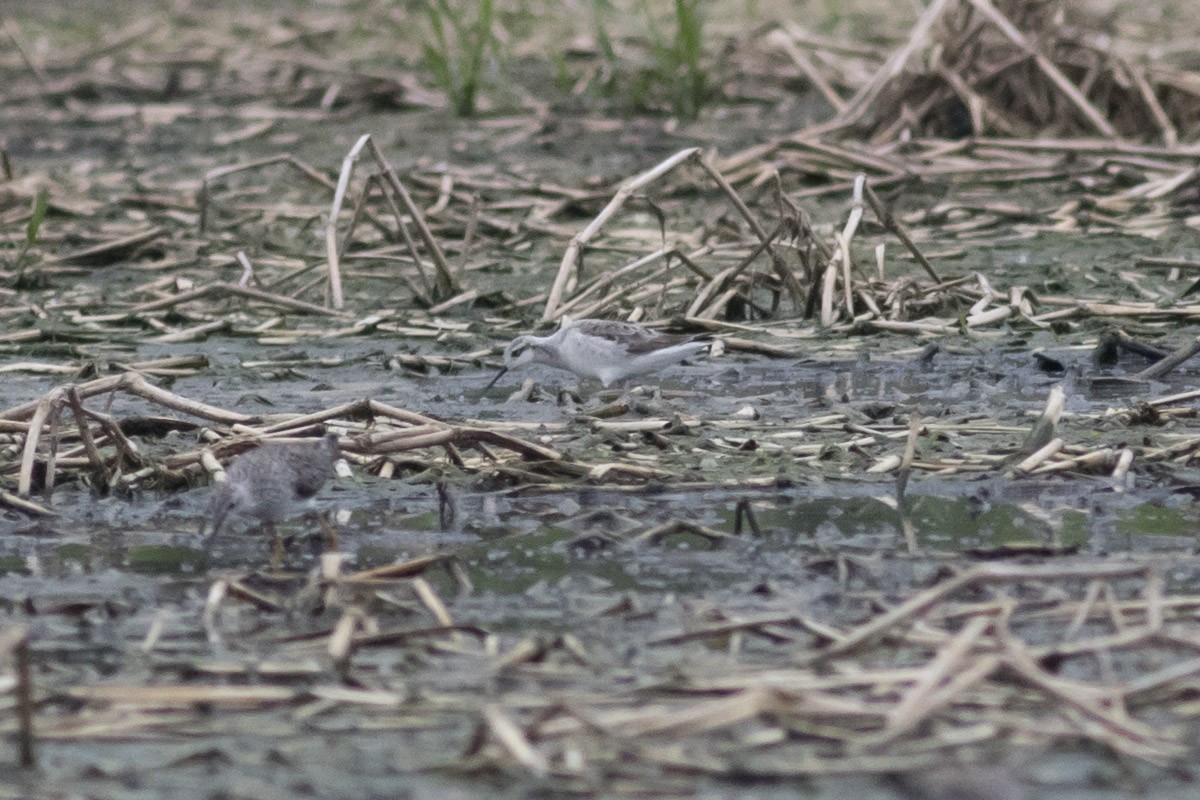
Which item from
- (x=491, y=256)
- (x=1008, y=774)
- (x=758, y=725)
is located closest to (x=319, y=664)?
(x=758, y=725)

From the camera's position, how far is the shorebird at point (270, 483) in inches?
209

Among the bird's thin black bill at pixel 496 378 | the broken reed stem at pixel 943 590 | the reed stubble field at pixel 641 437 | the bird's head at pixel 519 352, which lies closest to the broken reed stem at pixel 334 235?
the reed stubble field at pixel 641 437

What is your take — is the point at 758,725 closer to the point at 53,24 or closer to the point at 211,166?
the point at 211,166

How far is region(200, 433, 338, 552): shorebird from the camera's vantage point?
17.4 feet

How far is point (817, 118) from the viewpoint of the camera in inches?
541

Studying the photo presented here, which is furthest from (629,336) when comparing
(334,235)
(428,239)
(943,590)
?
(943,590)

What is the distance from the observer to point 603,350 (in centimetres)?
750

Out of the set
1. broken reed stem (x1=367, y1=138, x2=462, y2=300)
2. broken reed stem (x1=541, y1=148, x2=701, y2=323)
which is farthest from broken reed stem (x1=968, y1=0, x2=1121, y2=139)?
broken reed stem (x1=367, y1=138, x2=462, y2=300)

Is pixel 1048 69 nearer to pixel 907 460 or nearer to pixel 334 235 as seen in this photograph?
pixel 334 235

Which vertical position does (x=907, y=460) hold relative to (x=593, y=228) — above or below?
below

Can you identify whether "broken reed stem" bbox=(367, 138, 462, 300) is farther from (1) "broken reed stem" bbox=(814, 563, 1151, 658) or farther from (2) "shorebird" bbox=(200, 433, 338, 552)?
(1) "broken reed stem" bbox=(814, 563, 1151, 658)

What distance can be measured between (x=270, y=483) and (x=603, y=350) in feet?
7.85

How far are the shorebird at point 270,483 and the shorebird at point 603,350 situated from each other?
82.5 inches

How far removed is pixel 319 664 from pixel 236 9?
17.1 meters
